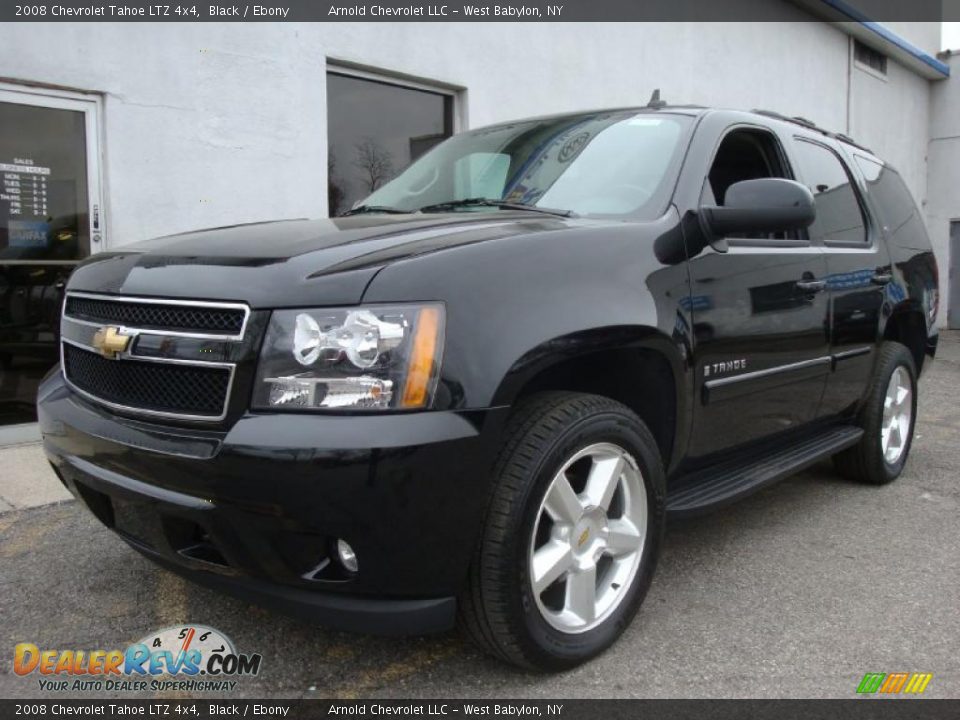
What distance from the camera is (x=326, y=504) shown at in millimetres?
1903

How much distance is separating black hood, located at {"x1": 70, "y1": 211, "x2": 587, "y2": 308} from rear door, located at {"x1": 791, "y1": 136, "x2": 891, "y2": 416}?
1650 millimetres

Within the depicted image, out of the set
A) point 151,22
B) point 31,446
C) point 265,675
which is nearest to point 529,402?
point 265,675

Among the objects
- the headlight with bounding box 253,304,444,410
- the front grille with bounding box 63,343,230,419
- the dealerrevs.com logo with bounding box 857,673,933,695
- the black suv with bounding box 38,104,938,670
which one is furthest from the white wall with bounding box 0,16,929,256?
the dealerrevs.com logo with bounding box 857,673,933,695

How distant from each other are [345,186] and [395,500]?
532 cm

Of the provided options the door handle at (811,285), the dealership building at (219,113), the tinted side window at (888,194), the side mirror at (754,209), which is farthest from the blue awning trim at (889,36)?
the side mirror at (754,209)

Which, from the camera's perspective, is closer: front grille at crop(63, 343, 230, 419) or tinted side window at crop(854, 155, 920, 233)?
front grille at crop(63, 343, 230, 419)

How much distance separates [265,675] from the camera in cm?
239

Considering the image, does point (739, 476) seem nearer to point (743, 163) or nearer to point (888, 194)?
point (743, 163)

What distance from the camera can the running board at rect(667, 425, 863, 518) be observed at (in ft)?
9.22

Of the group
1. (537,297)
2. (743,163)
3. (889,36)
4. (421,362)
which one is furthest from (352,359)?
(889,36)

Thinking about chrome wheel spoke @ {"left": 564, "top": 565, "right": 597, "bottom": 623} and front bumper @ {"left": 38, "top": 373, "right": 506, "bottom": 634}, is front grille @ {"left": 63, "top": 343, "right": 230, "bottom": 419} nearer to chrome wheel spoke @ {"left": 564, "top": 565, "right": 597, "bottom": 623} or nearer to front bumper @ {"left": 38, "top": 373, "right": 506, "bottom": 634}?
front bumper @ {"left": 38, "top": 373, "right": 506, "bottom": 634}

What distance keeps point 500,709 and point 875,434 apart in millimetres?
2871

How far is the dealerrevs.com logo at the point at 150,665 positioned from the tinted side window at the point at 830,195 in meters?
2.89

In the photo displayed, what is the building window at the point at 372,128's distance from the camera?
6738 millimetres
